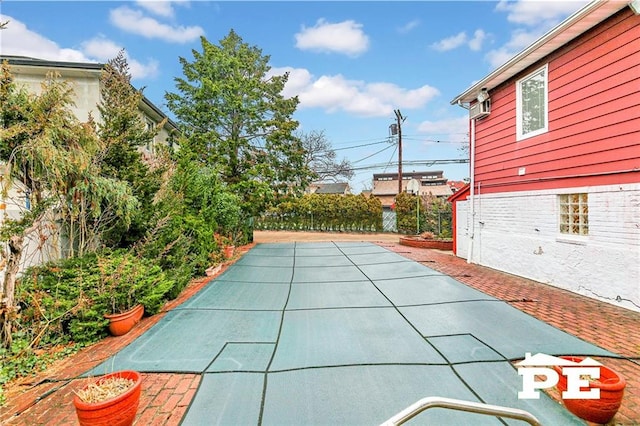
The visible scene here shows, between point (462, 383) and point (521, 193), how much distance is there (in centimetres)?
558

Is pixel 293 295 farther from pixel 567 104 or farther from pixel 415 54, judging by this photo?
pixel 415 54

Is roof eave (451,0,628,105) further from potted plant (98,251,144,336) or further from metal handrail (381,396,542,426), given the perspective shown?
potted plant (98,251,144,336)

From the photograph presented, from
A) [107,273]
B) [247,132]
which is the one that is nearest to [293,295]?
[107,273]

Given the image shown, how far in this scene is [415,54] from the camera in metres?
9.01

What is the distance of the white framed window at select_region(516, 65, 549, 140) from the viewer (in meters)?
6.20

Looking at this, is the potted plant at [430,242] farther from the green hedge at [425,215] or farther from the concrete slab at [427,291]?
the concrete slab at [427,291]

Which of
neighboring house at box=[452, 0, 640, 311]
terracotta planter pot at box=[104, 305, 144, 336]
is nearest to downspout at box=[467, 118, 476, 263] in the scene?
neighboring house at box=[452, 0, 640, 311]

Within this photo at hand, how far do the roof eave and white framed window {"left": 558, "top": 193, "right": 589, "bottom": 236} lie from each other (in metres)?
2.78

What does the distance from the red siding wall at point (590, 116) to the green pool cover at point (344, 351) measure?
2.77m

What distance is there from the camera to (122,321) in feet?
13.0

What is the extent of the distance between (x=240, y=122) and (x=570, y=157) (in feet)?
37.8

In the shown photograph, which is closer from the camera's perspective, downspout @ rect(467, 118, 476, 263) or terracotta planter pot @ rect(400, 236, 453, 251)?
downspout @ rect(467, 118, 476, 263)

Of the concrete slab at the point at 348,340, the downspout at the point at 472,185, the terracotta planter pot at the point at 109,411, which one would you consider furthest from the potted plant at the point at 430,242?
the terracotta planter pot at the point at 109,411

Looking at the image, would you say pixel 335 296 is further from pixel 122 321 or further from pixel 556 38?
pixel 556 38
